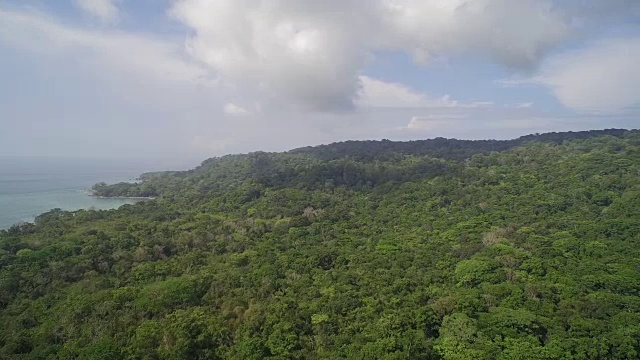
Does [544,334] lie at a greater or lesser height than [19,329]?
lesser

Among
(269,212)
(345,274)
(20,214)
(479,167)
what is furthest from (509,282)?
(20,214)

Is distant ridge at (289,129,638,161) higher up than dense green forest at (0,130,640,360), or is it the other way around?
distant ridge at (289,129,638,161)

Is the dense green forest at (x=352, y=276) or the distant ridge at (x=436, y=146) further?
the distant ridge at (x=436, y=146)

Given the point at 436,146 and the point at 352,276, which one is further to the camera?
the point at 436,146

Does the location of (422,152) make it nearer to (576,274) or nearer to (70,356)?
→ (576,274)

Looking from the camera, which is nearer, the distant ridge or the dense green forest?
the dense green forest

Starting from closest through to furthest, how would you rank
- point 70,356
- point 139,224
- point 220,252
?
point 70,356
point 220,252
point 139,224

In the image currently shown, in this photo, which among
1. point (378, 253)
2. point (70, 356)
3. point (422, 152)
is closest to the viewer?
point (70, 356)

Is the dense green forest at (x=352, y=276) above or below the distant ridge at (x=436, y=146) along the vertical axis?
below
